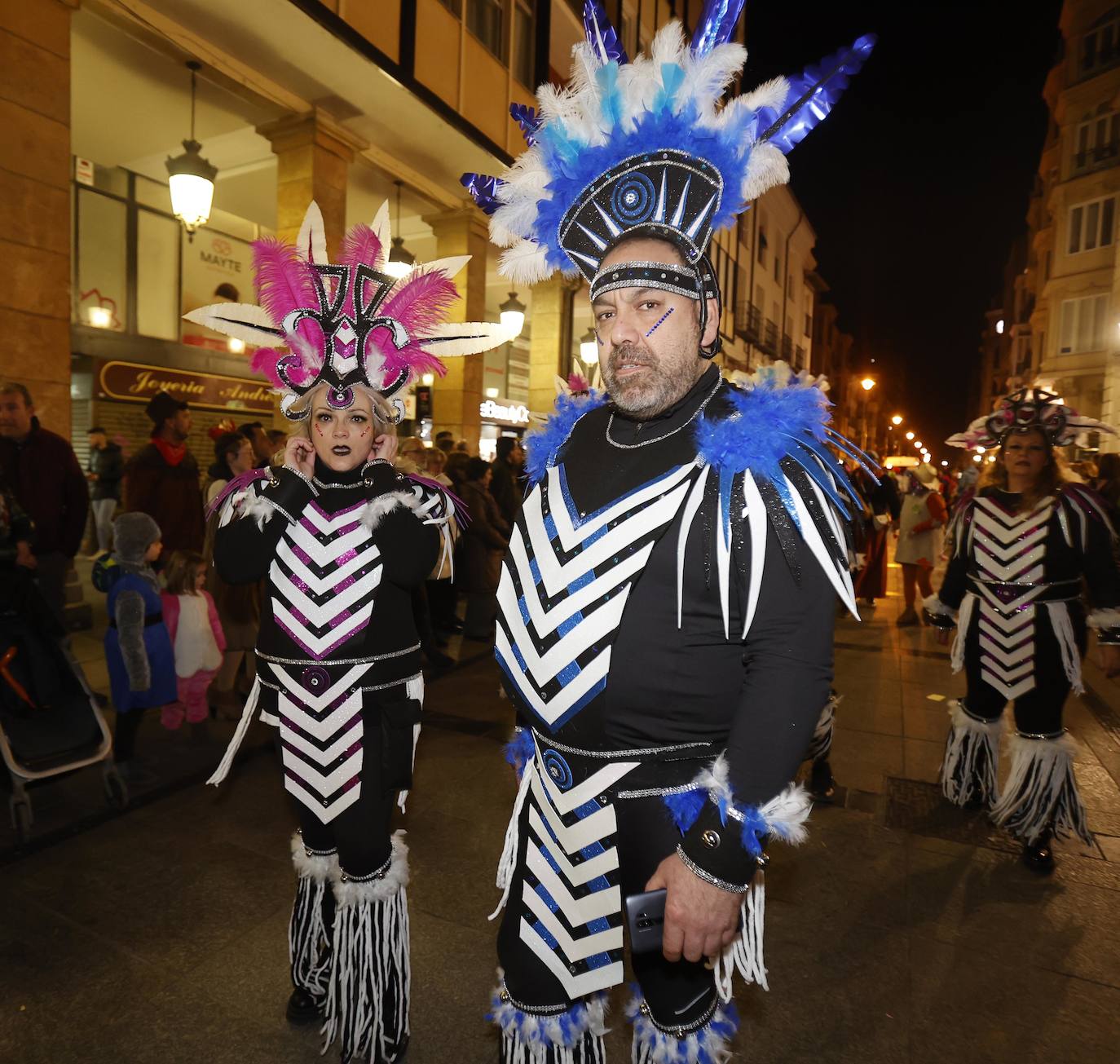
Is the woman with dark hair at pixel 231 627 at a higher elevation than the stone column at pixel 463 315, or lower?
lower

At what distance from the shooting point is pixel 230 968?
9.25 ft

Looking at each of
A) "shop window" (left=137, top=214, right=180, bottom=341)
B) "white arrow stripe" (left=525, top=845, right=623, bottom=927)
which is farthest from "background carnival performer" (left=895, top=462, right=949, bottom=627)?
"shop window" (left=137, top=214, right=180, bottom=341)

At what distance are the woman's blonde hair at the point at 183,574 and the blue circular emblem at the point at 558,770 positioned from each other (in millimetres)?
3801

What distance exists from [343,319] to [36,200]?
5578 mm

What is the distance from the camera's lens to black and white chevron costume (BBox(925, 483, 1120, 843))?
3.81 m

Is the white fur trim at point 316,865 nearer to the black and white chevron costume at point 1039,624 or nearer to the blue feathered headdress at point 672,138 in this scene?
the blue feathered headdress at point 672,138

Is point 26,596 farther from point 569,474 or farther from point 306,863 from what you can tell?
point 569,474


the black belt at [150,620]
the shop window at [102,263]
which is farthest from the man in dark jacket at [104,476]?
the black belt at [150,620]

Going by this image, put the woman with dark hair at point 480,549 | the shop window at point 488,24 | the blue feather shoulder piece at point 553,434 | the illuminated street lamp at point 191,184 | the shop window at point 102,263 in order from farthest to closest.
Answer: the shop window at point 488,24, the shop window at point 102,263, the woman with dark hair at point 480,549, the illuminated street lamp at point 191,184, the blue feather shoulder piece at point 553,434

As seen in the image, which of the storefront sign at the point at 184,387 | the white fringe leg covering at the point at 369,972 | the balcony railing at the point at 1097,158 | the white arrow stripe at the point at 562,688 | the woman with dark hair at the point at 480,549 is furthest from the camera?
the balcony railing at the point at 1097,158

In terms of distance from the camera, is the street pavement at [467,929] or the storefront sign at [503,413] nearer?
the street pavement at [467,929]

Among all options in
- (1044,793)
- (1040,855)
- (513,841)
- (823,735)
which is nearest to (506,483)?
(823,735)

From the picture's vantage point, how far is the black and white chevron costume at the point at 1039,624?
3812 mm

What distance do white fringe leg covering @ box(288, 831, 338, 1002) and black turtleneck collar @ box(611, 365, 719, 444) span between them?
1.73 meters
